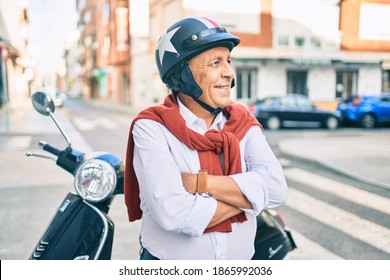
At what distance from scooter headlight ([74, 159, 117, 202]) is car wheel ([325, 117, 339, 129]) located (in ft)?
42.3

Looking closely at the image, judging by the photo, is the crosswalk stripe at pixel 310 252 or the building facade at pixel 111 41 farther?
the building facade at pixel 111 41

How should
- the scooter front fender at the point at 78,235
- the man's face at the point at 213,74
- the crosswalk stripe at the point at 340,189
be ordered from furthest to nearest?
the crosswalk stripe at the point at 340,189 < the scooter front fender at the point at 78,235 < the man's face at the point at 213,74

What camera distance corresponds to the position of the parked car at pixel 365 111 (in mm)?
8656

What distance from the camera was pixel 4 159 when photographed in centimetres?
701

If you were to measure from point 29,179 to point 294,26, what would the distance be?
5148 millimetres

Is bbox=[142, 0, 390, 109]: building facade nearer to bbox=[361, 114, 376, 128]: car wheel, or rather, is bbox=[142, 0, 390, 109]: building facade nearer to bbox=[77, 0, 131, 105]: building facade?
bbox=[77, 0, 131, 105]: building facade

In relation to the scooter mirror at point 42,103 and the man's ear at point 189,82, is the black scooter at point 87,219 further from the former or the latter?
the man's ear at point 189,82

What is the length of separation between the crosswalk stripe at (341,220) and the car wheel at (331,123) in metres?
9.10

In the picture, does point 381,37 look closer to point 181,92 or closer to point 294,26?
point 181,92

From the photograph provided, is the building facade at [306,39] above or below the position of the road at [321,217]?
above

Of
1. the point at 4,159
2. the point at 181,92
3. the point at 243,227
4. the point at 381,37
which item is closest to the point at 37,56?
the point at 181,92

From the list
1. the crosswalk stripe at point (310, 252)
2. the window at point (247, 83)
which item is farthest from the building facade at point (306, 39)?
the crosswalk stripe at point (310, 252)

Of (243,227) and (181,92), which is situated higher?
(181,92)

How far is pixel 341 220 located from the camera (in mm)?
3812
